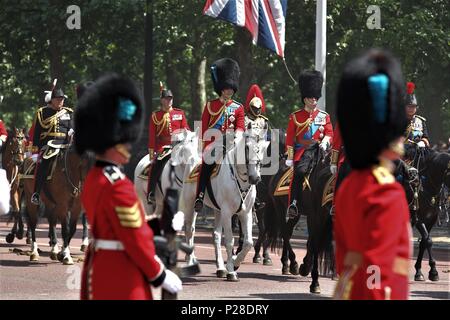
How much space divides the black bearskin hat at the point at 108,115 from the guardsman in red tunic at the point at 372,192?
132 centimetres

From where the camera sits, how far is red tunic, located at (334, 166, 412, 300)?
19.6 ft

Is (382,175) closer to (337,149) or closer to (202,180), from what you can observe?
(337,149)

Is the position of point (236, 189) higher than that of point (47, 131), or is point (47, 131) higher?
point (47, 131)

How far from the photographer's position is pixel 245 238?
15.2 meters

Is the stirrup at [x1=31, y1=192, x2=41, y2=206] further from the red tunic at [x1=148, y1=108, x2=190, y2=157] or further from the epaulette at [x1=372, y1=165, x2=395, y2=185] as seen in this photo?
the epaulette at [x1=372, y1=165, x2=395, y2=185]

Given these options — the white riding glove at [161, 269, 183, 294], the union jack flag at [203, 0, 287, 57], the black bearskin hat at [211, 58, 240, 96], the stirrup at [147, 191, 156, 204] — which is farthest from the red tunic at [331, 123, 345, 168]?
the white riding glove at [161, 269, 183, 294]

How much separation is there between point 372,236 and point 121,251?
151 centimetres

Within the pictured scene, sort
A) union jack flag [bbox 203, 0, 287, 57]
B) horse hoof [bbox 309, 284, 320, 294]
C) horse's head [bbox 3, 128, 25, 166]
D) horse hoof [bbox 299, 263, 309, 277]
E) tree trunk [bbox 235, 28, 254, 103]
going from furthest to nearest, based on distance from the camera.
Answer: tree trunk [bbox 235, 28, 254, 103], horse's head [bbox 3, 128, 25, 166], union jack flag [bbox 203, 0, 287, 57], horse hoof [bbox 299, 263, 309, 277], horse hoof [bbox 309, 284, 320, 294]

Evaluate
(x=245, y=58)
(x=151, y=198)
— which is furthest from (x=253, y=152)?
(x=245, y=58)

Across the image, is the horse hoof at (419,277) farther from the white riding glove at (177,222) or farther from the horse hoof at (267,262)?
the white riding glove at (177,222)

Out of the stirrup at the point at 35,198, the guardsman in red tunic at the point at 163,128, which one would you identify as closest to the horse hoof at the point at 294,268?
the guardsman in red tunic at the point at 163,128

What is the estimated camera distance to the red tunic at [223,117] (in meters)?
15.6

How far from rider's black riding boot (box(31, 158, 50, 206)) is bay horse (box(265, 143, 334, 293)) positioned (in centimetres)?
313
